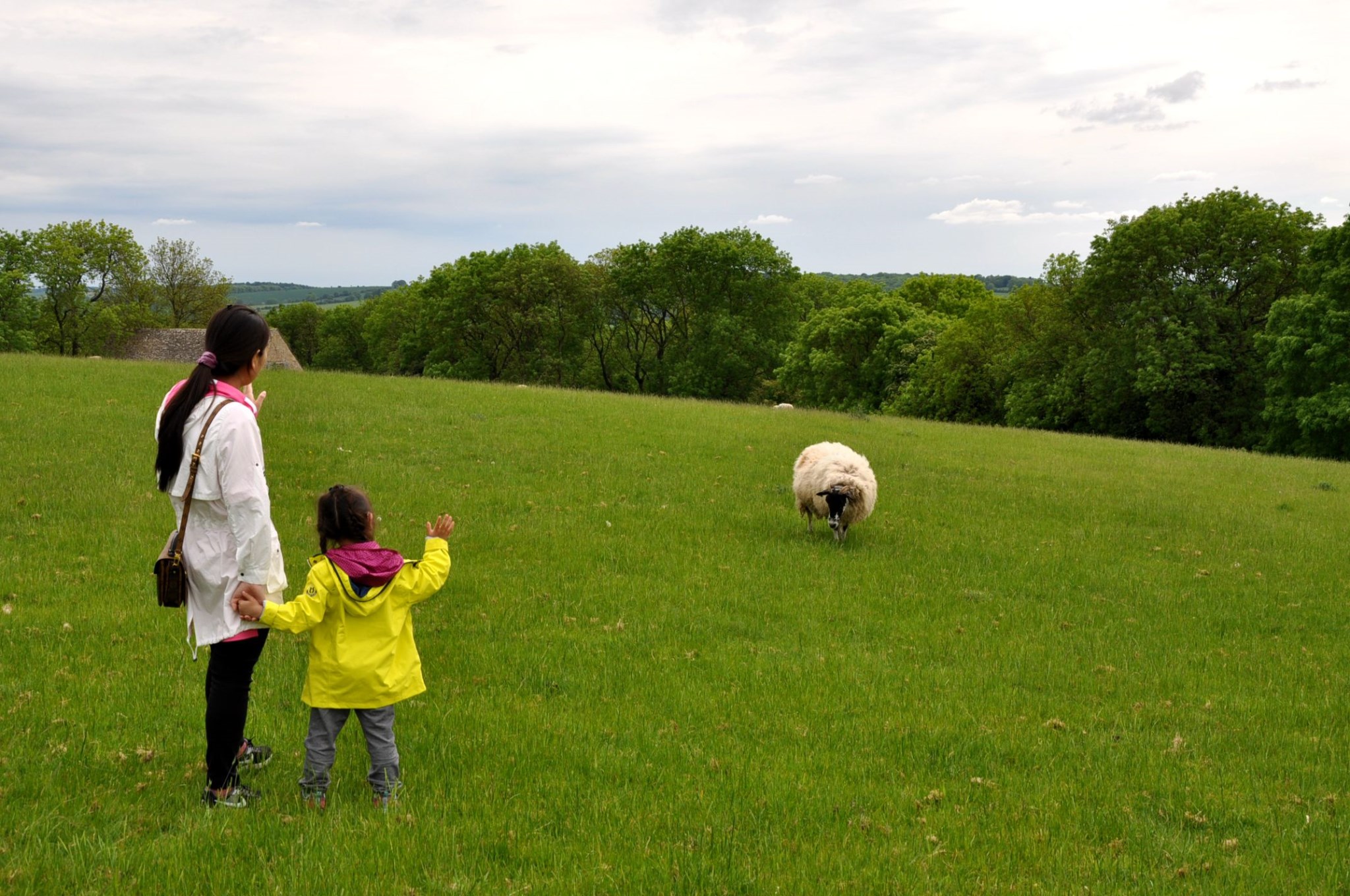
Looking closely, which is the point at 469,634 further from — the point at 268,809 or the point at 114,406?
the point at 114,406

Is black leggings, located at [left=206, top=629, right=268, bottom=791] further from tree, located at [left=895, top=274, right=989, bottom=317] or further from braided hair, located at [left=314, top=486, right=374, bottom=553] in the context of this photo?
tree, located at [left=895, top=274, right=989, bottom=317]

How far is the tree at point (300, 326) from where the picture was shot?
126m

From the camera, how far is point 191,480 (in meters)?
5.32

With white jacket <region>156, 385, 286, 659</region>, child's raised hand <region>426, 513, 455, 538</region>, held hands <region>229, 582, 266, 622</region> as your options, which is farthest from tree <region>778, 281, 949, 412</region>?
held hands <region>229, 582, 266, 622</region>

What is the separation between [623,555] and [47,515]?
27.1 ft

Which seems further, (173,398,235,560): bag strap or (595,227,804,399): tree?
(595,227,804,399): tree

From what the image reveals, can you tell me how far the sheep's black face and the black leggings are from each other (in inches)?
422

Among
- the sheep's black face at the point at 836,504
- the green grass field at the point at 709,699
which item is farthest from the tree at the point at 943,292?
the sheep's black face at the point at 836,504

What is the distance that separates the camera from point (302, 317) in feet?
416

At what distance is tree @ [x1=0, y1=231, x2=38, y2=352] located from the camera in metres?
62.5

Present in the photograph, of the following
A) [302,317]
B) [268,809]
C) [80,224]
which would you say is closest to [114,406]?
[268,809]

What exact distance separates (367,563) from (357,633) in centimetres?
46

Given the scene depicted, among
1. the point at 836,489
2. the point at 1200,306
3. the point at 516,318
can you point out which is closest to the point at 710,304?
the point at 516,318

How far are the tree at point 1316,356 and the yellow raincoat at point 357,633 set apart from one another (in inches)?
1813
